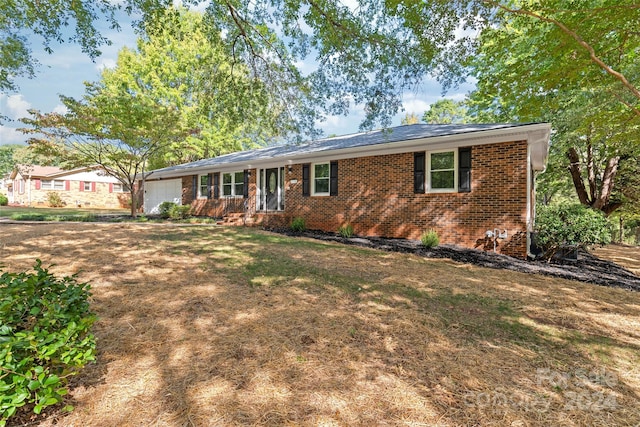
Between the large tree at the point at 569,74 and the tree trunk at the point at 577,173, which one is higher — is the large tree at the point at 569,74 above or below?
above

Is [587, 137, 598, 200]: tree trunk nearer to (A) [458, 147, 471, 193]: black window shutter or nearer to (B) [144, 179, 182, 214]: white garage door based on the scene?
(A) [458, 147, 471, 193]: black window shutter

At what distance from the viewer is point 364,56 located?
7.47 m

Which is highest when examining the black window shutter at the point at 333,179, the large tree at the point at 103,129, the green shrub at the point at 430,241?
the large tree at the point at 103,129

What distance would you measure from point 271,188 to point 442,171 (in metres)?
7.79

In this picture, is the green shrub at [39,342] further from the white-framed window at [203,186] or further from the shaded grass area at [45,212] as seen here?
the shaded grass area at [45,212]

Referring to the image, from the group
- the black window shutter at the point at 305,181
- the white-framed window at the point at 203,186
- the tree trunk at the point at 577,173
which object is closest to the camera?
the black window shutter at the point at 305,181

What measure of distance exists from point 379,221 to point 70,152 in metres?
15.2

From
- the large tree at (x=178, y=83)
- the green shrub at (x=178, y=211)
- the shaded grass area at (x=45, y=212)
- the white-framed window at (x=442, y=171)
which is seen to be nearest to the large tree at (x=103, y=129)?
the green shrub at (x=178, y=211)

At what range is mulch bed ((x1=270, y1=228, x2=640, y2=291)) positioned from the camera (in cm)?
606

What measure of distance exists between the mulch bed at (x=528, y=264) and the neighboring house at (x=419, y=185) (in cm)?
67

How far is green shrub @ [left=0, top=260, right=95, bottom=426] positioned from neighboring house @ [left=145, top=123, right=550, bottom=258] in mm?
8373

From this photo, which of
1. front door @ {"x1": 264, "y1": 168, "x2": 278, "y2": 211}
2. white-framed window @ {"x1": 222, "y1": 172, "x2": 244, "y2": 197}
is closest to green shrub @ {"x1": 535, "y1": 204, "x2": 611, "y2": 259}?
front door @ {"x1": 264, "y1": 168, "x2": 278, "y2": 211}

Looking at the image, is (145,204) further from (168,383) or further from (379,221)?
(168,383)

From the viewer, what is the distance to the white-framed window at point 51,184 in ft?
91.2
